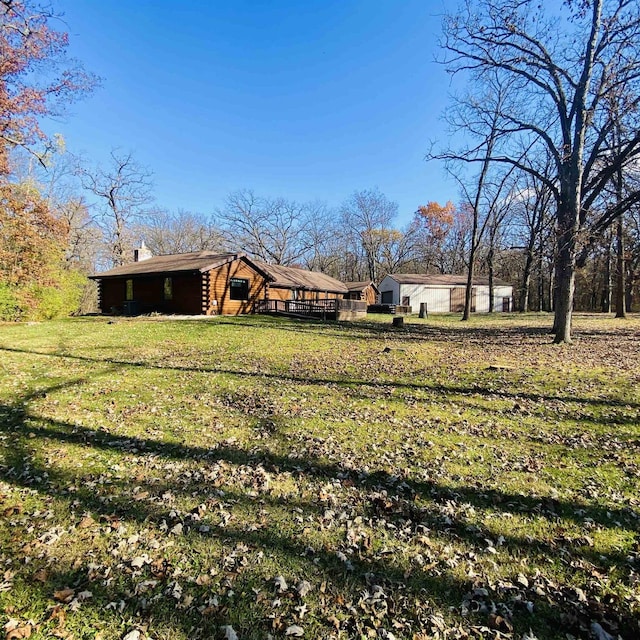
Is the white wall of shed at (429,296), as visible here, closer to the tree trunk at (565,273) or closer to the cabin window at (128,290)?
the cabin window at (128,290)

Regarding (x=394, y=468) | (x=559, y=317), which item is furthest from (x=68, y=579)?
(x=559, y=317)

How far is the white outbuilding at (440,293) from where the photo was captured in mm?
41688

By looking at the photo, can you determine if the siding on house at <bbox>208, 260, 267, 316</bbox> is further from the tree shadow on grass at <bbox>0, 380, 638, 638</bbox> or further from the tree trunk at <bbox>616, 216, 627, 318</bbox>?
the tree trunk at <bbox>616, 216, 627, 318</bbox>

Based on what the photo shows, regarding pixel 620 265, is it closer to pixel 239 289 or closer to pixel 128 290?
pixel 239 289

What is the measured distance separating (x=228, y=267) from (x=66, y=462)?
19.2 meters

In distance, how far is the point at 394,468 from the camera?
14.8ft

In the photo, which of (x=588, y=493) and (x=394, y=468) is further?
(x=394, y=468)

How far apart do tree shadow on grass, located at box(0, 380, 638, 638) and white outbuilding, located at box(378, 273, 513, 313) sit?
3766 cm

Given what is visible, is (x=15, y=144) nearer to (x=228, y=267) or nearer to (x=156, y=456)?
(x=228, y=267)

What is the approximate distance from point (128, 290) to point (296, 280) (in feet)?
41.8

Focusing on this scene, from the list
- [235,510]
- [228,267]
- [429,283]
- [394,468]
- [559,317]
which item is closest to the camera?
[235,510]

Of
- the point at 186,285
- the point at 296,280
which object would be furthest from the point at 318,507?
the point at 296,280

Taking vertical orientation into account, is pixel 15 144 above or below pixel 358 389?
above

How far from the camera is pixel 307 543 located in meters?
3.23
